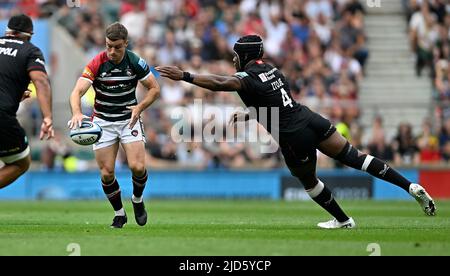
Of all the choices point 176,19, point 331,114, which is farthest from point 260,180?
point 176,19

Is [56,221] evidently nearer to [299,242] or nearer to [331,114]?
[299,242]

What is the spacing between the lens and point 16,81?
12352 mm

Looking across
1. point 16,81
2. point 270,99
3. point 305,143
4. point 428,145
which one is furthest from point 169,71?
point 428,145

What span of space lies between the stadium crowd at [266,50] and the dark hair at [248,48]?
468 inches

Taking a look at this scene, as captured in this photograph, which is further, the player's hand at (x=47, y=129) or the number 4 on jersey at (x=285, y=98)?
the number 4 on jersey at (x=285, y=98)

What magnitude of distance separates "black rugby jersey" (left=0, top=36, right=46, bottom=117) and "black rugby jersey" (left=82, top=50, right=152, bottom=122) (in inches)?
35.2

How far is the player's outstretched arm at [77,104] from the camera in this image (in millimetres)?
12375

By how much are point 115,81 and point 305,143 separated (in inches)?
103

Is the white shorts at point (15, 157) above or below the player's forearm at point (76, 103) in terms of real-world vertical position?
below

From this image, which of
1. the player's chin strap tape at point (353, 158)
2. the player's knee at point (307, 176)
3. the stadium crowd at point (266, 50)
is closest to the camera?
the player's knee at point (307, 176)

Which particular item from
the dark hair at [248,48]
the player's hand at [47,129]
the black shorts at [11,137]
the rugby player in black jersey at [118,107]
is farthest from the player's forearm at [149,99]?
the black shorts at [11,137]

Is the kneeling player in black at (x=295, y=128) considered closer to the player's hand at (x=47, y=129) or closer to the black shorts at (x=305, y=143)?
the black shorts at (x=305, y=143)

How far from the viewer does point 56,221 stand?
15.1m
